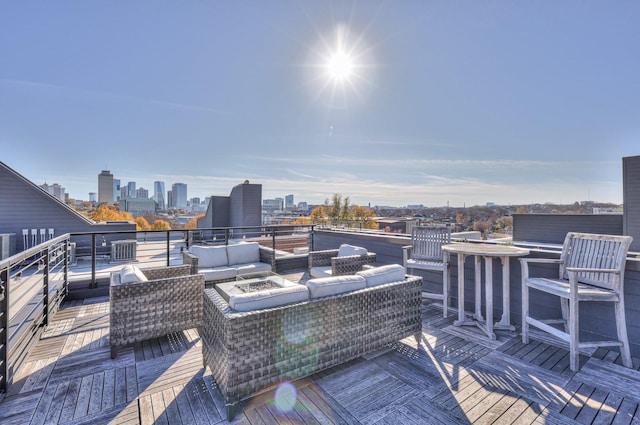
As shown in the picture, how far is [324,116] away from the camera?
896 cm

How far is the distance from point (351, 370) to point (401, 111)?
7.91 m

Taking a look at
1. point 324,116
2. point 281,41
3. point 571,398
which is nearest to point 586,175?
point 324,116

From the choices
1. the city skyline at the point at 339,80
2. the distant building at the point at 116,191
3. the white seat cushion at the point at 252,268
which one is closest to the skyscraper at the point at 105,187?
the distant building at the point at 116,191

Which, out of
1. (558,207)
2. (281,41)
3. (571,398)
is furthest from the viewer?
(558,207)

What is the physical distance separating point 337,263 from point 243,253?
69.6 inches

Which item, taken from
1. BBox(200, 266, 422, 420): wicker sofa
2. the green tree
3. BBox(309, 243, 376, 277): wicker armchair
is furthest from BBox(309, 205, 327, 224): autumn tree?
BBox(200, 266, 422, 420): wicker sofa

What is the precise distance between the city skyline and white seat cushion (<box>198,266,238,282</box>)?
5357mm

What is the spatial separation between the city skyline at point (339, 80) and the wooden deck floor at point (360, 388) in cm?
612

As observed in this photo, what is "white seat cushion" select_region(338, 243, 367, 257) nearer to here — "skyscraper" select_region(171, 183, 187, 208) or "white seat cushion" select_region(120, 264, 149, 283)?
"white seat cushion" select_region(120, 264, 149, 283)

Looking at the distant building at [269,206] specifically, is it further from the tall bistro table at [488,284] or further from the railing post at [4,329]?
the railing post at [4,329]

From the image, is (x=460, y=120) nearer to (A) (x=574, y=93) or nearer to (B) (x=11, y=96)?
(A) (x=574, y=93)

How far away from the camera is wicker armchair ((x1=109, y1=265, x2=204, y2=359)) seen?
8.60ft

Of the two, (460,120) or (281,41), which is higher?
(281,41)

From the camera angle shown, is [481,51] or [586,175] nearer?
[481,51]
